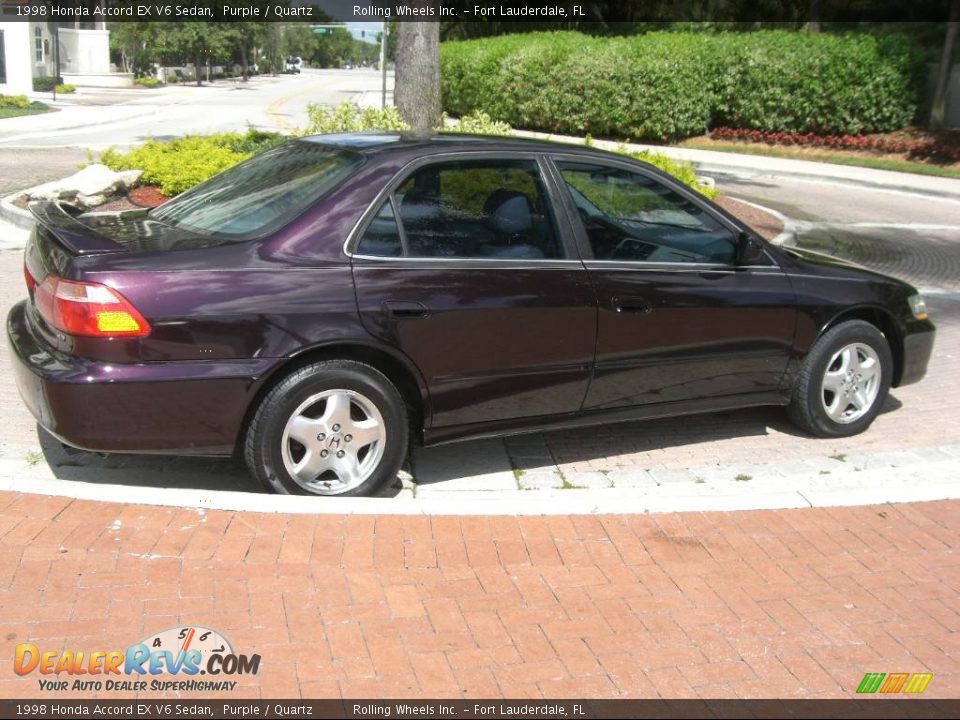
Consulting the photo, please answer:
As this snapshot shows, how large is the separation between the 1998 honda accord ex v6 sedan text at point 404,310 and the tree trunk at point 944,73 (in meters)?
23.6

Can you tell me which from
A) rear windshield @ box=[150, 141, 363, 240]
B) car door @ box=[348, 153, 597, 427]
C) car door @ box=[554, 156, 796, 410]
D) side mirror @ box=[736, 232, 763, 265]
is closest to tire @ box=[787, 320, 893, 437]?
car door @ box=[554, 156, 796, 410]

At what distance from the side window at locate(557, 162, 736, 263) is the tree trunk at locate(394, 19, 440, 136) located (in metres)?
8.53

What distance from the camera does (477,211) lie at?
5.06 metres

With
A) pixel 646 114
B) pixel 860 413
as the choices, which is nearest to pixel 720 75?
pixel 646 114

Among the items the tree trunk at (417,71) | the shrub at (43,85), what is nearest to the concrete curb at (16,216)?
the tree trunk at (417,71)

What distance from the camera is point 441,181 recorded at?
4.99 meters

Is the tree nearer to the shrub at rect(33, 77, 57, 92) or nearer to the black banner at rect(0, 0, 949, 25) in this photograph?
the black banner at rect(0, 0, 949, 25)

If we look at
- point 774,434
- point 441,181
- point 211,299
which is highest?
point 441,181

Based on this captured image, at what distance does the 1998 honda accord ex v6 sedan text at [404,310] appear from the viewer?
14.3 feet

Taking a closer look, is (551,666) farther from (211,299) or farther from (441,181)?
(441,181)

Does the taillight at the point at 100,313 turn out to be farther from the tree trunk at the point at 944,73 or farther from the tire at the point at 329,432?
the tree trunk at the point at 944,73

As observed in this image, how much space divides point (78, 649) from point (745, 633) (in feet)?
7.79

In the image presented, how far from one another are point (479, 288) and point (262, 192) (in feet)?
3.84

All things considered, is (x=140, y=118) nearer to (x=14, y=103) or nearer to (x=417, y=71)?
(x=14, y=103)
